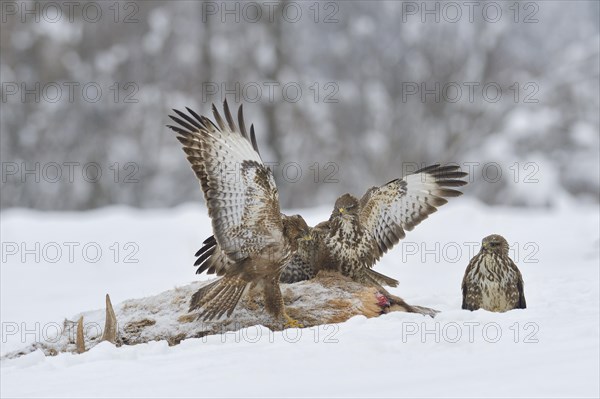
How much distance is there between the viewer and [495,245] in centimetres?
643

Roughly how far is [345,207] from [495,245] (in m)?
1.14

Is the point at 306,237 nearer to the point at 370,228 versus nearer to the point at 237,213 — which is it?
the point at 237,213

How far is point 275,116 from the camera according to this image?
70.7ft

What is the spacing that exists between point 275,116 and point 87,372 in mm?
17364

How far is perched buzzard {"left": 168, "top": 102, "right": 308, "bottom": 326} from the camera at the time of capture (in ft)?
18.6

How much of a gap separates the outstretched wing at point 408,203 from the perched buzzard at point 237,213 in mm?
1511

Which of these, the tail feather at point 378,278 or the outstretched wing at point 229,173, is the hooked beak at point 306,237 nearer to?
the outstretched wing at point 229,173

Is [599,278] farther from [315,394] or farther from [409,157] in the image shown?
[409,157]

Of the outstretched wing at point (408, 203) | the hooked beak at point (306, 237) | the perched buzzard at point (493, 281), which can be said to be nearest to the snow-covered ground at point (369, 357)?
the perched buzzard at point (493, 281)

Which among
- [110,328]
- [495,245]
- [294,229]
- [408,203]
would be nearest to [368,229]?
[408,203]

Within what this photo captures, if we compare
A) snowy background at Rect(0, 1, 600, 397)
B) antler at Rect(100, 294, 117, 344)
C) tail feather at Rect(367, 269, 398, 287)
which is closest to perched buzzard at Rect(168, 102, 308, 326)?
antler at Rect(100, 294, 117, 344)

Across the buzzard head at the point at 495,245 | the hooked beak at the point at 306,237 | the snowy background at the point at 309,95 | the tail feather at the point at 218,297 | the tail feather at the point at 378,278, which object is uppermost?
the snowy background at the point at 309,95

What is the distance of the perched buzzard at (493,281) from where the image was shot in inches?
250

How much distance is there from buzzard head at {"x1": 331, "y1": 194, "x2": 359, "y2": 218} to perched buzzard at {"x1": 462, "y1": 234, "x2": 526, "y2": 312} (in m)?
0.98
